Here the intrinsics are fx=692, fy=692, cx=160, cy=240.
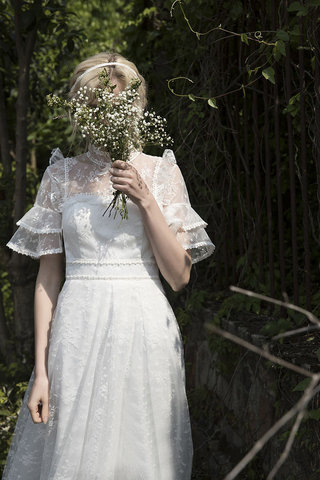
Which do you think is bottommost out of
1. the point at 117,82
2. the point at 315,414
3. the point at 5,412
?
the point at 5,412

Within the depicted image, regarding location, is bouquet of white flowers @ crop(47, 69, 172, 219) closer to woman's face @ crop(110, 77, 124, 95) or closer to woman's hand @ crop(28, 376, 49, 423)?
woman's face @ crop(110, 77, 124, 95)

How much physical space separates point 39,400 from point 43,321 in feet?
0.93

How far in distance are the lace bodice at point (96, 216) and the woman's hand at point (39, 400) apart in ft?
1.43

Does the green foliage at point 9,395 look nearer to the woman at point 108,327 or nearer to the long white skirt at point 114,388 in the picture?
the woman at point 108,327

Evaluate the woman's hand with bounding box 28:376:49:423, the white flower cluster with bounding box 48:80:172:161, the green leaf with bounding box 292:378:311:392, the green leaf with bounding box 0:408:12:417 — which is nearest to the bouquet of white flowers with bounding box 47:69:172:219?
the white flower cluster with bounding box 48:80:172:161

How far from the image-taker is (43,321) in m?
2.50

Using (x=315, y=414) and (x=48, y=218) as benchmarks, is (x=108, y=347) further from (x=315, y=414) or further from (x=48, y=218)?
(x=315, y=414)

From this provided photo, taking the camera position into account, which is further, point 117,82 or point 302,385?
point 117,82

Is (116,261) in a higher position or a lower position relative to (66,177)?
lower

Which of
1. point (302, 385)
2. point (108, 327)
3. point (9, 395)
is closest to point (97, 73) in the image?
point (108, 327)

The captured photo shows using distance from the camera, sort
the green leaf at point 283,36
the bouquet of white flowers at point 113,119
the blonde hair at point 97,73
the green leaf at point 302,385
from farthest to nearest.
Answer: the green leaf at point 283,36
the blonde hair at point 97,73
the green leaf at point 302,385
the bouquet of white flowers at point 113,119

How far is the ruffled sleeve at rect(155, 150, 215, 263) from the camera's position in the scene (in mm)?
2490

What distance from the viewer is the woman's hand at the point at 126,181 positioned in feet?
7.51

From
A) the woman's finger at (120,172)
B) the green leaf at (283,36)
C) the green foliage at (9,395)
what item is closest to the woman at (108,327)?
the woman's finger at (120,172)
